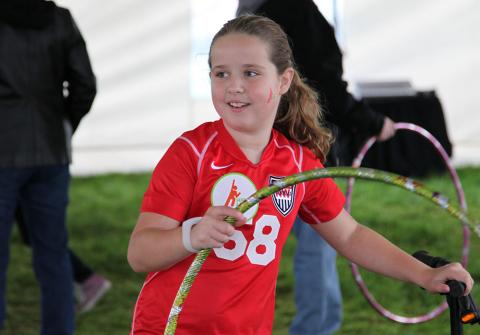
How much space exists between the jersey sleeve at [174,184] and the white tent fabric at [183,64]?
7.16m

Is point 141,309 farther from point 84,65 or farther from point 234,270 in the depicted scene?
point 84,65

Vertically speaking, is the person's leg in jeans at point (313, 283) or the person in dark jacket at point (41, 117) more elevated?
the person in dark jacket at point (41, 117)

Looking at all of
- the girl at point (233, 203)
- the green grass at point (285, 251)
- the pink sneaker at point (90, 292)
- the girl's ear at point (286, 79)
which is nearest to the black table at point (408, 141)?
the green grass at point (285, 251)

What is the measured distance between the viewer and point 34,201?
4.10 meters

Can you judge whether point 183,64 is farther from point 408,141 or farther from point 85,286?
point 85,286

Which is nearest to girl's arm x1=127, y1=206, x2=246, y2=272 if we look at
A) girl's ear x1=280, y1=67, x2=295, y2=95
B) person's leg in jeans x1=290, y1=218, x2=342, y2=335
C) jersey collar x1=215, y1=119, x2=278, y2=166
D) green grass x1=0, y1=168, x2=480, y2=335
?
jersey collar x1=215, y1=119, x2=278, y2=166

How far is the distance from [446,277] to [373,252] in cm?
36

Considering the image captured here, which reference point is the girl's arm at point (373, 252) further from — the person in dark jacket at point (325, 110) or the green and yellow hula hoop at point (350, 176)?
the person in dark jacket at point (325, 110)

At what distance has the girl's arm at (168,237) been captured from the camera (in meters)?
1.97

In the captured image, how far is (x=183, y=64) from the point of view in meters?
9.80

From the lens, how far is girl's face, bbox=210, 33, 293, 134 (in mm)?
2291

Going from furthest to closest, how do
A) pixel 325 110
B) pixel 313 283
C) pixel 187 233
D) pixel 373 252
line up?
pixel 313 283, pixel 325 110, pixel 373 252, pixel 187 233

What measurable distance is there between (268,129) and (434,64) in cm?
760

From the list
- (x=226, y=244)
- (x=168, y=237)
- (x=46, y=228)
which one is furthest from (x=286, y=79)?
(x=46, y=228)
